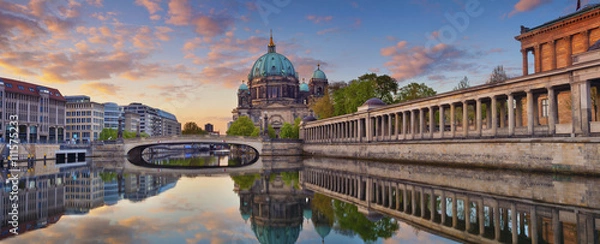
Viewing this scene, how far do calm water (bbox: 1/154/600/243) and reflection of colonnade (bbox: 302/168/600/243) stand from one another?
0.03 metres

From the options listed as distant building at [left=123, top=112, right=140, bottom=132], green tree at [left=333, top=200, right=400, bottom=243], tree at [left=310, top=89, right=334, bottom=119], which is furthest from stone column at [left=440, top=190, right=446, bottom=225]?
distant building at [left=123, top=112, right=140, bottom=132]

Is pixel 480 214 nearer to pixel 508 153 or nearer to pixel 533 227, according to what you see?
pixel 533 227

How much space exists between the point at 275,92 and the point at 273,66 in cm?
939

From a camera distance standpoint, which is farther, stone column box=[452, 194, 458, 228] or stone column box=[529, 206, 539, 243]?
stone column box=[452, 194, 458, 228]

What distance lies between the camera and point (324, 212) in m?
17.8

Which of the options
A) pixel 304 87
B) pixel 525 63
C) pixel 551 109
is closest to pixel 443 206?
pixel 551 109

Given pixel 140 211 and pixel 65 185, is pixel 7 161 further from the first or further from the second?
pixel 140 211

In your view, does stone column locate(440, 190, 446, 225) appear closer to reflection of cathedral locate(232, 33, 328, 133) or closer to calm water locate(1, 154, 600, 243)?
calm water locate(1, 154, 600, 243)

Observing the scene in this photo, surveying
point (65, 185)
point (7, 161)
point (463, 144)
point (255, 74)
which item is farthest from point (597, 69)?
point (255, 74)

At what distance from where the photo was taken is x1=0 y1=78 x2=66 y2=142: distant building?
9362cm

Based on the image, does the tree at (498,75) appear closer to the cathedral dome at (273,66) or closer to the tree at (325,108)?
the tree at (325,108)

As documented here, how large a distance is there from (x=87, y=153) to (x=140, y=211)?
74249mm

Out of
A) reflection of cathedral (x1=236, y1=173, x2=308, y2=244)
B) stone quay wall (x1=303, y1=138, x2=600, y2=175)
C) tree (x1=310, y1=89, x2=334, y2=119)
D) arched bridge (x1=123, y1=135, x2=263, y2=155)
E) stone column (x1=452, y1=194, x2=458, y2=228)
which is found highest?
tree (x1=310, y1=89, x2=334, y2=119)

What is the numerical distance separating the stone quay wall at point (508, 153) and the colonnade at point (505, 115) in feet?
4.05
